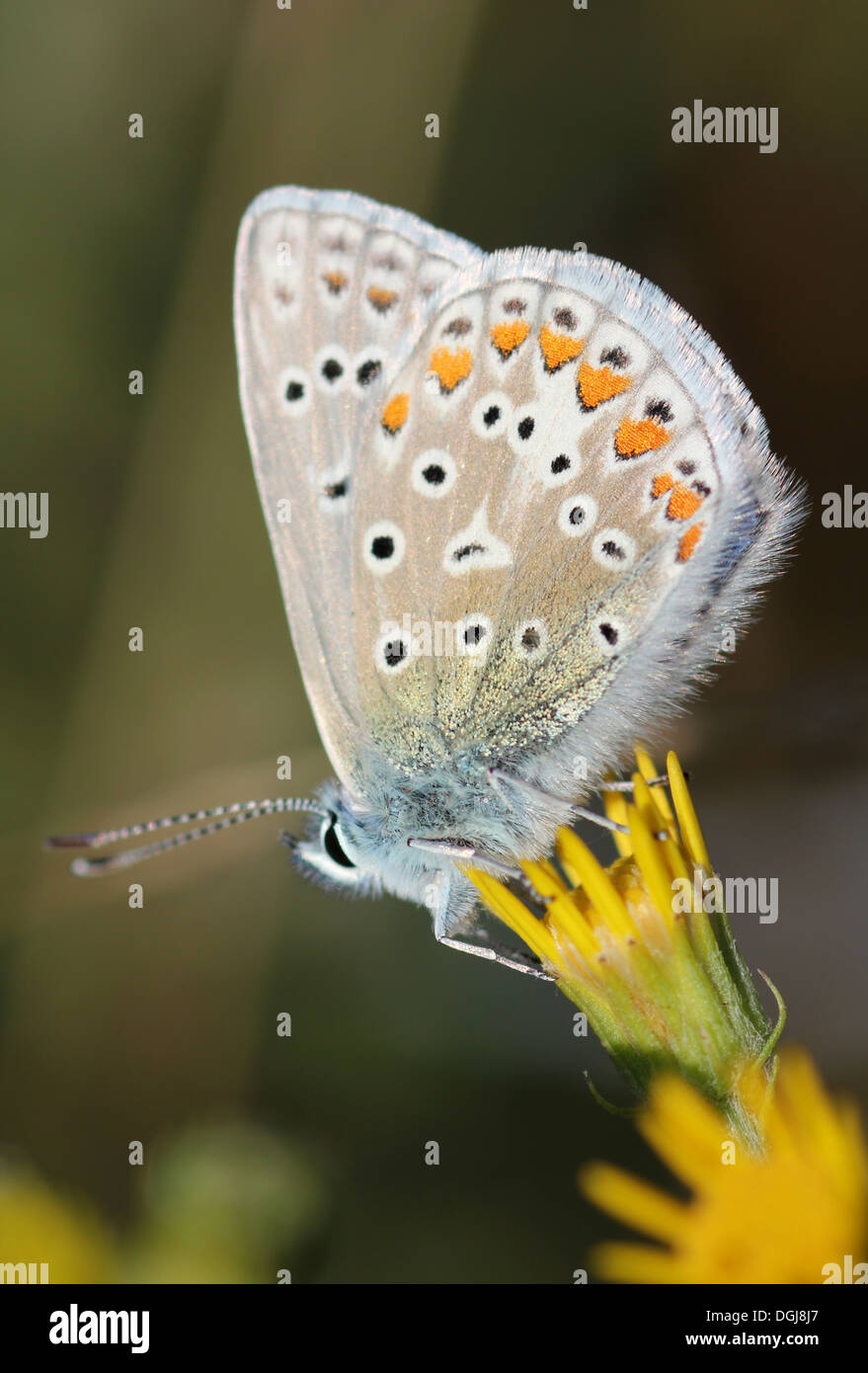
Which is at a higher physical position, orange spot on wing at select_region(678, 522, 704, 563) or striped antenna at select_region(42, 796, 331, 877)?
orange spot on wing at select_region(678, 522, 704, 563)

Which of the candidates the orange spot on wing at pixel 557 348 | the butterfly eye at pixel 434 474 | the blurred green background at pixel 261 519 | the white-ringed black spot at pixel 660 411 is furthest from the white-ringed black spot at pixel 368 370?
the blurred green background at pixel 261 519

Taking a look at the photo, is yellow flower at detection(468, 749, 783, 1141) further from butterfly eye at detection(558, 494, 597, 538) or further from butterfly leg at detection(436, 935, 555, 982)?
butterfly eye at detection(558, 494, 597, 538)

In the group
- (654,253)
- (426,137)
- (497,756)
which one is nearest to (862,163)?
(654,253)

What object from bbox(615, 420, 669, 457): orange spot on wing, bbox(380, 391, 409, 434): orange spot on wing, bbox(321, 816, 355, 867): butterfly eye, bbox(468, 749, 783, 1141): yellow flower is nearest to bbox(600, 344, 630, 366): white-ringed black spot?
bbox(615, 420, 669, 457): orange spot on wing

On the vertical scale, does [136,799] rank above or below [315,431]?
below

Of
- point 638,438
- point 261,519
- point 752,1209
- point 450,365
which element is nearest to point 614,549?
point 638,438

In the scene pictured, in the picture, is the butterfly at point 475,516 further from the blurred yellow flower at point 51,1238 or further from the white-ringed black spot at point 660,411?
the blurred yellow flower at point 51,1238
